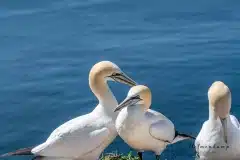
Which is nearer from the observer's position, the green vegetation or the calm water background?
the green vegetation

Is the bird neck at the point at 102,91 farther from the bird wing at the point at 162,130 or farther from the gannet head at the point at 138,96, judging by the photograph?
the bird wing at the point at 162,130

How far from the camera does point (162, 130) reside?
7.07 metres

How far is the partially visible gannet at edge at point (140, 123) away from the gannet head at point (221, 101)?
66 centimetres

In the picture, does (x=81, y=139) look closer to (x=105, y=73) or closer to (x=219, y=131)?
(x=105, y=73)

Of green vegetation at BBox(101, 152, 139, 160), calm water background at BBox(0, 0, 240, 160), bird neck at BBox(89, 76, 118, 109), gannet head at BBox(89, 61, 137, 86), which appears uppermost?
gannet head at BBox(89, 61, 137, 86)

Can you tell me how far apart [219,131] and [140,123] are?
2.46 feet

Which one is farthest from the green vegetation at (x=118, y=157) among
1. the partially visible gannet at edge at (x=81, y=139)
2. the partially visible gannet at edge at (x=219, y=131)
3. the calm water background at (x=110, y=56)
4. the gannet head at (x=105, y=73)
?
the partially visible gannet at edge at (x=219, y=131)

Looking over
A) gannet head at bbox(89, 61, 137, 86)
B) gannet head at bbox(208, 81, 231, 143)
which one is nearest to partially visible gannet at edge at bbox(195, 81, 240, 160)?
gannet head at bbox(208, 81, 231, 143)

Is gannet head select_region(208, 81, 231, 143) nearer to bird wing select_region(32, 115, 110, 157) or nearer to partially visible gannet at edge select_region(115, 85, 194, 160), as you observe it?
partially visible gannet at edge select_region(115, 85, 194, 160)

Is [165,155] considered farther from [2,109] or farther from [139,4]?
[139,4]

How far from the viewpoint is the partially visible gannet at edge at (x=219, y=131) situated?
6.59 m

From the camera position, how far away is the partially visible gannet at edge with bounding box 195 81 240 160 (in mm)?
6586

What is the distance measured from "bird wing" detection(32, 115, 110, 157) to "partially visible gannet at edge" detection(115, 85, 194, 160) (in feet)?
0.73

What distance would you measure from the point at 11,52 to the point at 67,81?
4.33 feet
